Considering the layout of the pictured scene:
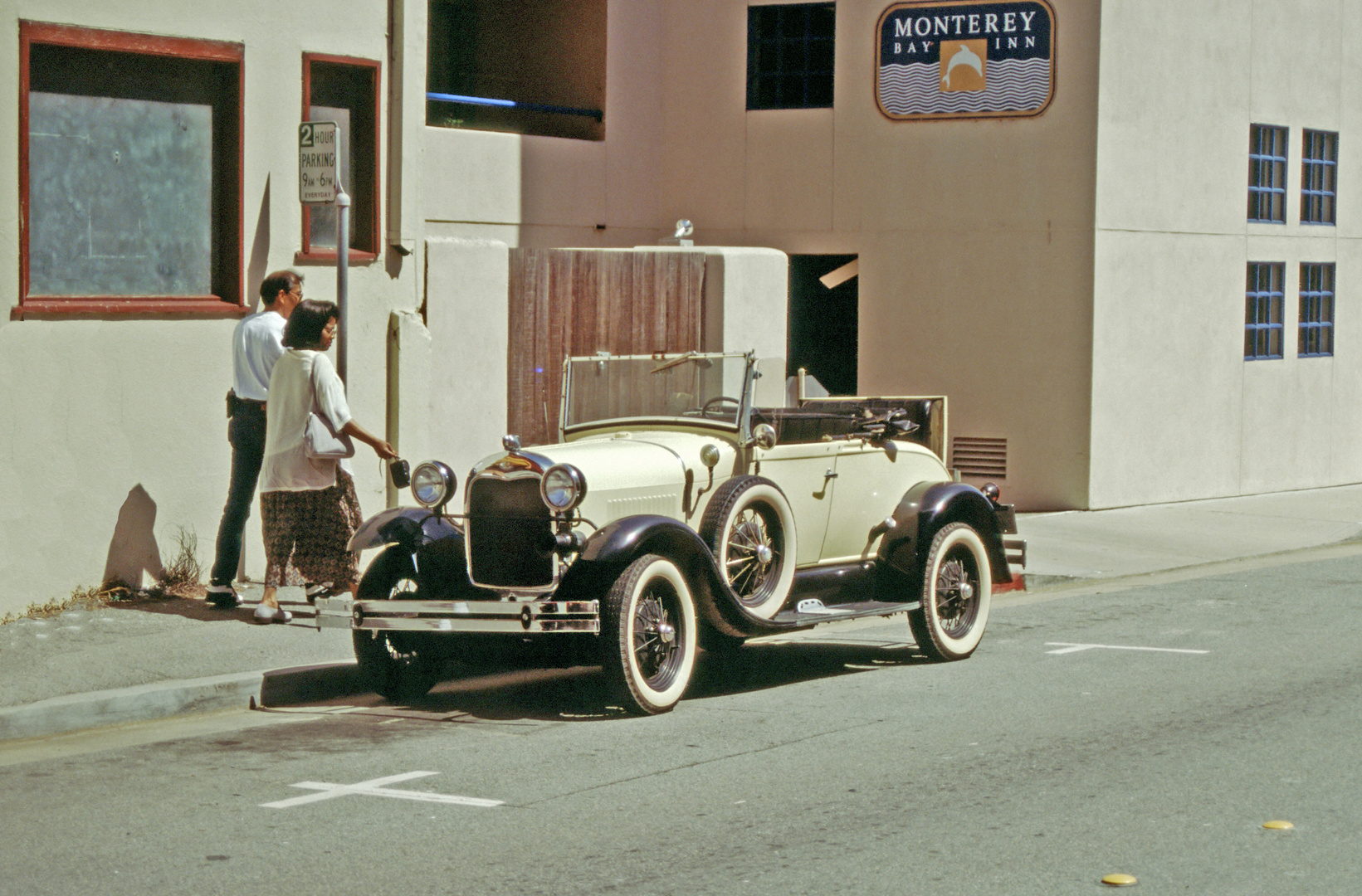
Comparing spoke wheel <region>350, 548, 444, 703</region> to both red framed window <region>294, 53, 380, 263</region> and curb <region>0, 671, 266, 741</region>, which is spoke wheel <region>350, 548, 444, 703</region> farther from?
red framed window <region>294, 53, 380, 263</region>

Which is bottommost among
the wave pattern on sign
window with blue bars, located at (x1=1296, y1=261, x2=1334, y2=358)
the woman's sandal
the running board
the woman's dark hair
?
the woman's sandal

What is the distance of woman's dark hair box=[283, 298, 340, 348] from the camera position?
31.2 ft

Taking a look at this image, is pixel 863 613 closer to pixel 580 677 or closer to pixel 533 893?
pixel 580 677

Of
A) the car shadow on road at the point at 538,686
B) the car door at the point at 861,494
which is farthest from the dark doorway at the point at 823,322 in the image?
Answer: the car door at the point at 861,494

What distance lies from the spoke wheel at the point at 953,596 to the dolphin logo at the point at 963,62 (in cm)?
816

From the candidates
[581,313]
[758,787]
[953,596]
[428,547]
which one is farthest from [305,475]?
[581,313]

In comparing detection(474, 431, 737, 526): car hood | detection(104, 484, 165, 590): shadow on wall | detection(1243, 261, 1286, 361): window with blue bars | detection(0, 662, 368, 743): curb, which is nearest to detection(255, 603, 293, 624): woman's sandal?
detection(0, 662, 368, 743): curb

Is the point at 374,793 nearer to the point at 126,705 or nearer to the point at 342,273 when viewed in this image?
the point at 126,705

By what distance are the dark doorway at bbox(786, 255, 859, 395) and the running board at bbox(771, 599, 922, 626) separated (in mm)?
8510

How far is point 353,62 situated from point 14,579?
13.4 feet

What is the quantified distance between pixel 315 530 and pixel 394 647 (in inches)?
50.0

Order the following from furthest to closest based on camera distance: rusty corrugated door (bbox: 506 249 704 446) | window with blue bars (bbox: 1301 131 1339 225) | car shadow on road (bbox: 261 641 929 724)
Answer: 1. window with blue bars (bbox: 1301 131 1339 225)
2. rusty corrugated door (bbox: 506 249 704 446)
3. car shadow on road (bbox: 261 641 929 724)

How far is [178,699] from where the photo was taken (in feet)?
27.2

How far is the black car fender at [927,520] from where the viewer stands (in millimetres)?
9602
